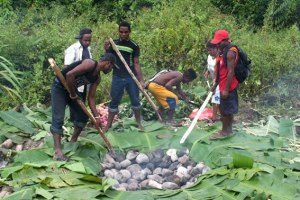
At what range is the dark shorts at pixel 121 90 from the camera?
26.7 feet

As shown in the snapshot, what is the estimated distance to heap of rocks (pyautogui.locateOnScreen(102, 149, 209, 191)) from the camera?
660 centimetres

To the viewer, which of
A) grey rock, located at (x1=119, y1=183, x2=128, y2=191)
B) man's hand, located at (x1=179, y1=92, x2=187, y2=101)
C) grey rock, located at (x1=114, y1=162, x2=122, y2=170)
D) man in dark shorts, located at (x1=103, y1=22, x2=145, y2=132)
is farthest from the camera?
man's hand, located at (x1=179, y1=92, x2=187, y2=101)

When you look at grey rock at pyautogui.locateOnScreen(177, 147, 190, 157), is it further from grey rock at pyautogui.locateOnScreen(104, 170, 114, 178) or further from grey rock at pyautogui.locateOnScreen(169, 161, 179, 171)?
grey rock at pyautogui.locateOnScreen(104, 170, 114, 178)

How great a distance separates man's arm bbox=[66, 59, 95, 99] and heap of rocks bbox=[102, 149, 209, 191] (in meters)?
0.94

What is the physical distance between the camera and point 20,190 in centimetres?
603

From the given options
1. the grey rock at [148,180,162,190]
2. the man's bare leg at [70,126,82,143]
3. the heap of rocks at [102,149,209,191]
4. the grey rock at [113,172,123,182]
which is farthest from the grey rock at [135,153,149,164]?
the man's bare leg at [70,126,82,143]

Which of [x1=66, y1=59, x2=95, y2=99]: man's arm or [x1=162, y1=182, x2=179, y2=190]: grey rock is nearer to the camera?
[x1=162, y1=182, x2=179, y2=190]: grey rock

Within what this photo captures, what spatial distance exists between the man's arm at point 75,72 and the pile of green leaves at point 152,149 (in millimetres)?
768

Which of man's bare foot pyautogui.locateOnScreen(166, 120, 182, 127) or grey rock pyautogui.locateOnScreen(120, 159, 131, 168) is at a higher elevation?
man's bare foot pyautogui.locateOnScreen(166, 120, 182, 127)

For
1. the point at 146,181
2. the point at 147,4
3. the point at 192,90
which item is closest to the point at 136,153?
the point at 146,181

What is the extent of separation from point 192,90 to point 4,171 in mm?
4169

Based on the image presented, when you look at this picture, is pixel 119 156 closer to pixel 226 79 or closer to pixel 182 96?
pixel 226 79

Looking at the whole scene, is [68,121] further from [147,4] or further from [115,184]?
[147,4]

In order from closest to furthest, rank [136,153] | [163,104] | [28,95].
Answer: [136,153], [163,104], [28,95]
